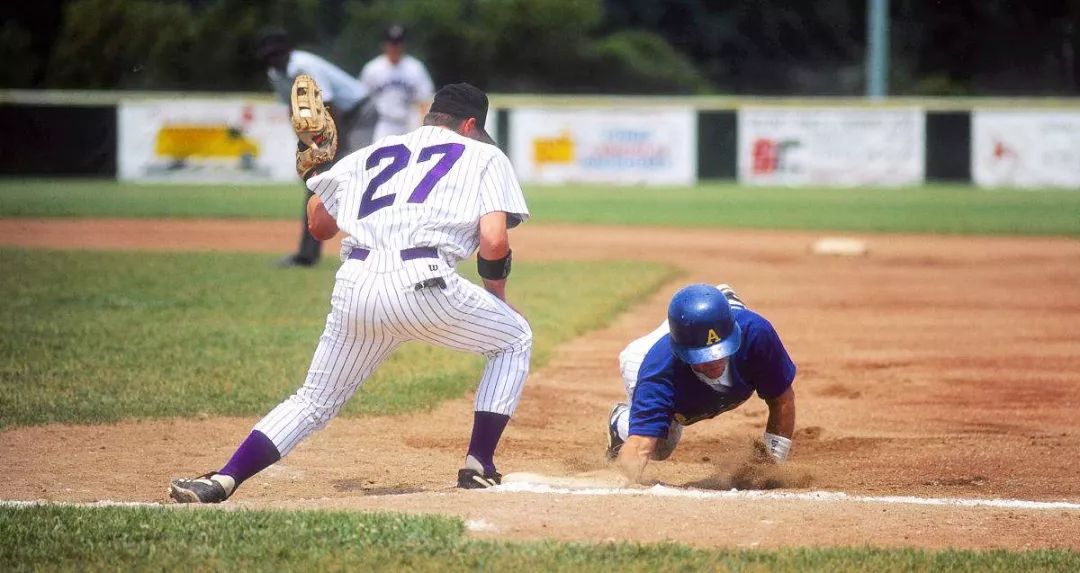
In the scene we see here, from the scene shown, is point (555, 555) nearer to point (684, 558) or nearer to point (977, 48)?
point (684, 558)

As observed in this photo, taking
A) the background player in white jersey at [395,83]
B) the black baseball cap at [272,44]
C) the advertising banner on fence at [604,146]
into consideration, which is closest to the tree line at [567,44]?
the advertising banner on fence at [604,146]

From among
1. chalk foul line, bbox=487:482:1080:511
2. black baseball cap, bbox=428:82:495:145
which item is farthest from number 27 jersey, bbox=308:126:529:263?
chalk foul line, bbox=487:482:1080:511

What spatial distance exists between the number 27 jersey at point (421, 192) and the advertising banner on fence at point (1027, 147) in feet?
64.3

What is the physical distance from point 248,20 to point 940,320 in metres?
25.3

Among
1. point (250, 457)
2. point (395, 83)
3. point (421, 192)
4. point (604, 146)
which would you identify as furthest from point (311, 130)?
point (604, 146)

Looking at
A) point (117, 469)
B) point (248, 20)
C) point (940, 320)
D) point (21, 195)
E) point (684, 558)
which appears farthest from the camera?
point (248, 20)

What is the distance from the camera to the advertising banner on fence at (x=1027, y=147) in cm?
2244

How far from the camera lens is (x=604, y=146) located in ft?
78.1

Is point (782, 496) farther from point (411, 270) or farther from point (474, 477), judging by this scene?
point (411, 270)

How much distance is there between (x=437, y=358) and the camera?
833 centimetres

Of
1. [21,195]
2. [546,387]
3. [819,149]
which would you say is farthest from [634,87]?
[546,387]

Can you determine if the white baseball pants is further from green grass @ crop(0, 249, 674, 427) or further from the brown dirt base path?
green grass @ crop(0, 249, 674, 427)

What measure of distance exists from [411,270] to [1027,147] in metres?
20.1

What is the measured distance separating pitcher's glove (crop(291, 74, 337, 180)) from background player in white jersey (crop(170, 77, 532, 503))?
29 mm
